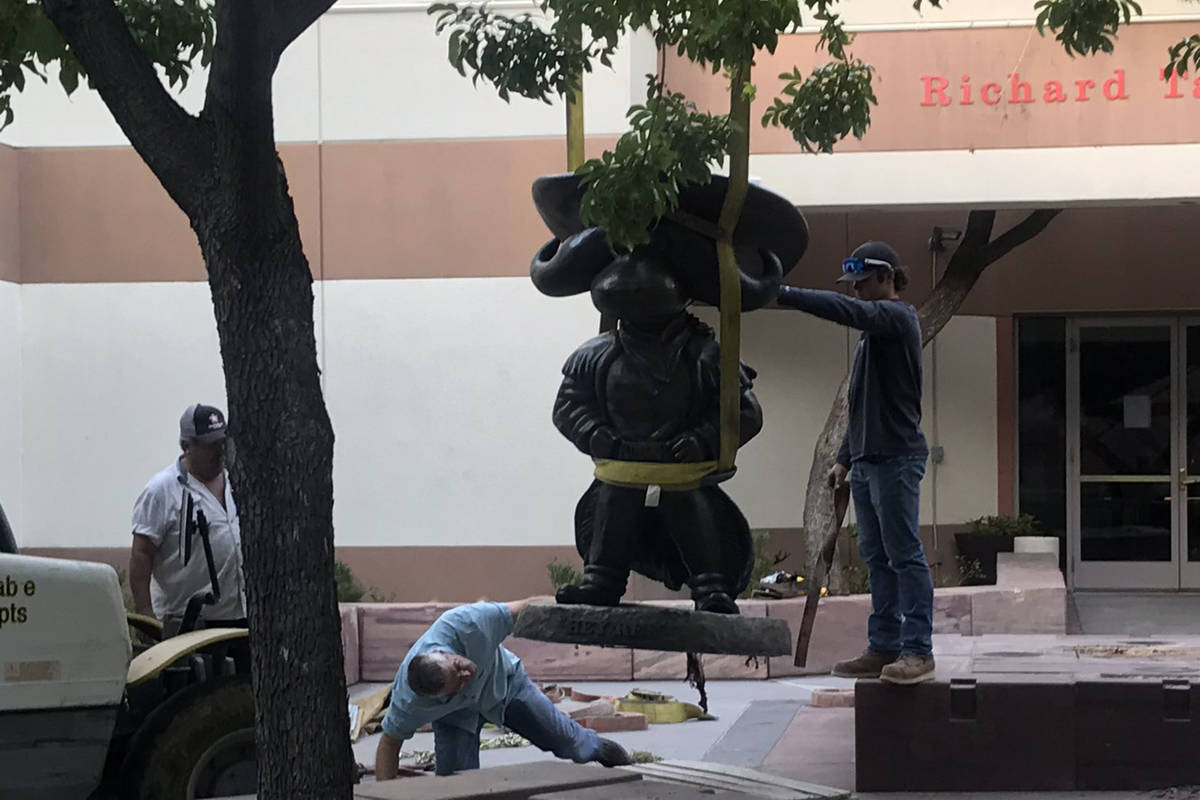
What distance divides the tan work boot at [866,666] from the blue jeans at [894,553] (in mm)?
30

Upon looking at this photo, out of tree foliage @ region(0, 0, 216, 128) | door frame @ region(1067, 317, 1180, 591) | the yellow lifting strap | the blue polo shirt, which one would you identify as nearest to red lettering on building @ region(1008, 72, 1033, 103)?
door frame @ region(1067, 317, 1180, 591)

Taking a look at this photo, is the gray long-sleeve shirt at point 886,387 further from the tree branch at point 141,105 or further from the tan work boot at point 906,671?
the tree branch at point 141,105

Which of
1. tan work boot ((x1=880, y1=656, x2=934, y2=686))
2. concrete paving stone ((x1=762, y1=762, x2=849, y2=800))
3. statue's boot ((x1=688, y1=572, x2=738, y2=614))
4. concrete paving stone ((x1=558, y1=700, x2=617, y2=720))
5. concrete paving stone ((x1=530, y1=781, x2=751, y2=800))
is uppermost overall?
statue's boot ((x1=688, y1=572, x2=738, y2=614))

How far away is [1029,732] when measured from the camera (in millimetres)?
7324

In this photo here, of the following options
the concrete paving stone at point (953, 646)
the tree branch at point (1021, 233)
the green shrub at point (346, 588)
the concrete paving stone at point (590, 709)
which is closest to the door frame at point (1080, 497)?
the tree branch at point (1021, 233)

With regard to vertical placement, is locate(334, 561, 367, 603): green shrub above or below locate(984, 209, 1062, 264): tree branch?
below

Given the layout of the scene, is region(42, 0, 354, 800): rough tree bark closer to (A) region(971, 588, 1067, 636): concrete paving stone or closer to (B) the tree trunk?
(B) the tree trunk

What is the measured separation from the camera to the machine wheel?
6527mm

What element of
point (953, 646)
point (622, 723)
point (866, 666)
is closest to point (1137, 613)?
point (622, 723)

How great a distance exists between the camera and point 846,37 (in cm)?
686

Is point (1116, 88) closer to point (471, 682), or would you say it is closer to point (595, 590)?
point (471, 682)

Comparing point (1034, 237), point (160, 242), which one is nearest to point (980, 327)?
point (1034, 237)

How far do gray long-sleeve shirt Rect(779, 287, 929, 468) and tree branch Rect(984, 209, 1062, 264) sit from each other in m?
8.22

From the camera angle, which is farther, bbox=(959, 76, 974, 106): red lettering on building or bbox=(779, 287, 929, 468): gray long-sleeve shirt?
bbox=(959, 76, 974, 106): red lettering on building
